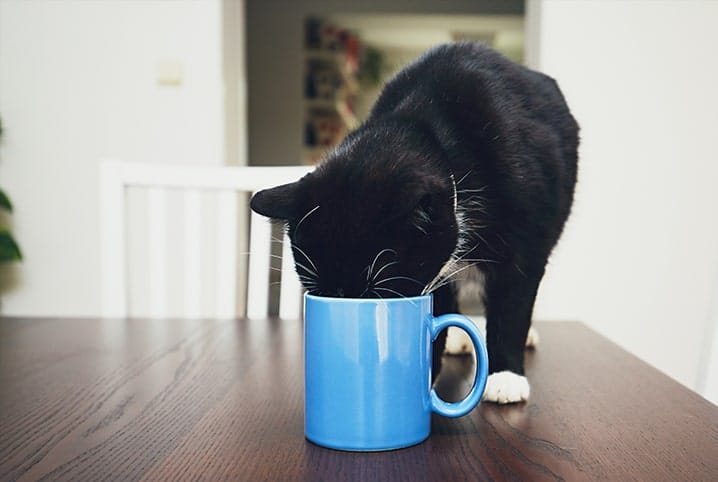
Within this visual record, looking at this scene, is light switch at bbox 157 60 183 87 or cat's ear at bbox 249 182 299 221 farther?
light switch at bbox 157 60 183 87

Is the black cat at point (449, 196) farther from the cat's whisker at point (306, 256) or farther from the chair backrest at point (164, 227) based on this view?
the chair backrest at point (164, 227)

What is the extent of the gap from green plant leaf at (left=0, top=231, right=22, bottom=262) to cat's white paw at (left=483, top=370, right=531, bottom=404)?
2.15 metres

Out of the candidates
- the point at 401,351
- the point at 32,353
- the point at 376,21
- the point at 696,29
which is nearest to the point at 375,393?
the point at 401,351

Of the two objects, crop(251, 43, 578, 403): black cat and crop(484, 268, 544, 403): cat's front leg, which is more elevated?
crop(251, 43, 578, 403): black cat

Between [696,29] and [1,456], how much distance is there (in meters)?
2.00

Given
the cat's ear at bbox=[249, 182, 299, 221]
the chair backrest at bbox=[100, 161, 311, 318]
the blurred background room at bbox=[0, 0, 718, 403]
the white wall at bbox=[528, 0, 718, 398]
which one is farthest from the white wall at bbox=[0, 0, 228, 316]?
the cat's ear at bbox=[249, 182, 299, 221]

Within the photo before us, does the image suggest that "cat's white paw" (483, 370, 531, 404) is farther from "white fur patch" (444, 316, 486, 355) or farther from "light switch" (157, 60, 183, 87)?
"light switch" (157, 60, 183, 87)

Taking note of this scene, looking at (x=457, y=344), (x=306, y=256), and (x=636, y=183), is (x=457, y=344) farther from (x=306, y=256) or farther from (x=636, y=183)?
(x=636, y=183)

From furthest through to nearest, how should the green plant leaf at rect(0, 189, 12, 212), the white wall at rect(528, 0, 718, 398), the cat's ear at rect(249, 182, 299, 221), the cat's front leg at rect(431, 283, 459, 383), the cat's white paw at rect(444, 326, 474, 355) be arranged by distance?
the green plant leaf at rect(0, 189, 12, 212)
the white wall at rect(528, 0, 718, 398)
the cat's white paw at rect(444, 326, 474, 355)
the cat's front leg at rect(431, 283, 459, 383)
the cat's ear at rect(249, 182, 299, 221)

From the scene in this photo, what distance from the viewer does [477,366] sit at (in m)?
0.51

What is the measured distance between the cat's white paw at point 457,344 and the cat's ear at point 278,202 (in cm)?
32

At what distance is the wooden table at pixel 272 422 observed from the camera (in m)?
0.47

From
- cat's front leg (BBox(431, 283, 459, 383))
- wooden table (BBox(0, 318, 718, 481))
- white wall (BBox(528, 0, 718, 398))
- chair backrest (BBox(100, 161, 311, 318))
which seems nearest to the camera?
wooden table (BBox(0, 318, 718, 481))

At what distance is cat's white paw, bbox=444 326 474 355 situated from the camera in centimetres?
84
